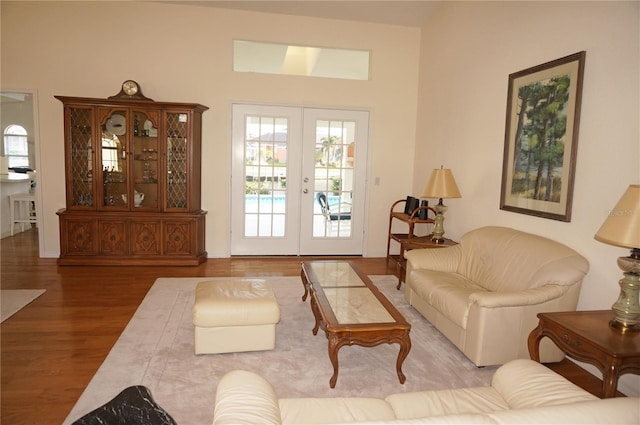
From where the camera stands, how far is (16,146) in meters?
9.82

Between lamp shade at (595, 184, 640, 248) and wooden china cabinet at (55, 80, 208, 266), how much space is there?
4.46 m

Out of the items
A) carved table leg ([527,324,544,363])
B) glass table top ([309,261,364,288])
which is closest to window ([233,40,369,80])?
glass table top ([309,261,364,288])

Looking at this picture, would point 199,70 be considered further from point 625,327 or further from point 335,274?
point 625,327

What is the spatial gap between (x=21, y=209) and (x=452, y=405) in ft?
26.9

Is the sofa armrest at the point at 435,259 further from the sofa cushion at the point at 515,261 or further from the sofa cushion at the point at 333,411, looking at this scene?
the sofa cushion at the point at 333,411

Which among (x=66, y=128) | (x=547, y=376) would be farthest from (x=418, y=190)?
(x=66, y=128)

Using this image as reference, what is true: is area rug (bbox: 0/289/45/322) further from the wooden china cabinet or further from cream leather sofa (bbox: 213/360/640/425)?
cream leather sofa (bbox: 213/360/640/425)

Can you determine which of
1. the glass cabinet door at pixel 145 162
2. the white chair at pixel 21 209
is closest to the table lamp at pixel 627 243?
the glass cabinet door at pixel 145 162

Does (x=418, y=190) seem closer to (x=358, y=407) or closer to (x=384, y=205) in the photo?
(x=384, y=205)

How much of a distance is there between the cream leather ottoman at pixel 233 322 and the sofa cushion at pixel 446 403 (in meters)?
1.40

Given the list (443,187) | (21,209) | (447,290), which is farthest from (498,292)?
(21,209)

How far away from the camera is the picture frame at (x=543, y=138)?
305 centimetres

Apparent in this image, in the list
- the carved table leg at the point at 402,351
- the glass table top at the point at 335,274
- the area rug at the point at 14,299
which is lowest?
the area rug at the point at 14,299

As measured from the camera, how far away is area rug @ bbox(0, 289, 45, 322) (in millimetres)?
3547
